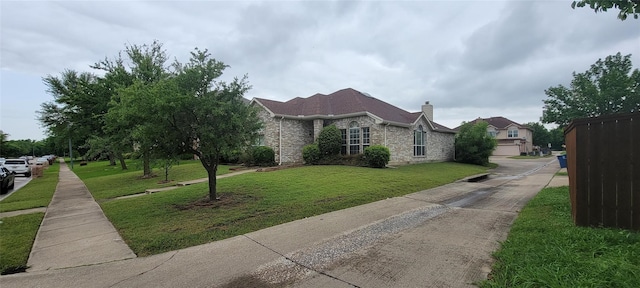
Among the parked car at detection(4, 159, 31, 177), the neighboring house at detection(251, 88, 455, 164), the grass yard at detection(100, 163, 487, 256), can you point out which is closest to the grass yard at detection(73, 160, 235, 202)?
the grass yard at detection(100, 163, 487, 256)

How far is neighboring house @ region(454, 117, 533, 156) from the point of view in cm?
5062

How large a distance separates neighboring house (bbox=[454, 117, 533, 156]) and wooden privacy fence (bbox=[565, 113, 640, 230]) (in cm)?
4962

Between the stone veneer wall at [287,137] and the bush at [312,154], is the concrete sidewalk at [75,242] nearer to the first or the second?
the bush at [312,154]

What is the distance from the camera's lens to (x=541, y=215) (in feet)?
21.2

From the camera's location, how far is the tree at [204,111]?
7.97m

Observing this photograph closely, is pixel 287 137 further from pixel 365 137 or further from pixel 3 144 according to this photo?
pixel 3 144

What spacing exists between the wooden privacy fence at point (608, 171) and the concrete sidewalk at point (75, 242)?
7857 millimetres

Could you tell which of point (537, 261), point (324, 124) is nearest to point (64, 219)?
point (537, 261)

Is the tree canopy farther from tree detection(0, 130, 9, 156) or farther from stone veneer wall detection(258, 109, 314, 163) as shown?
tree detection(0, 130, 9, 156)

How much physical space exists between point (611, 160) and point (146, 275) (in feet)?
24.7

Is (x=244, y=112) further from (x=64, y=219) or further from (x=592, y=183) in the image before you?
(x=592, y=183)

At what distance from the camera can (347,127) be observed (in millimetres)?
21406

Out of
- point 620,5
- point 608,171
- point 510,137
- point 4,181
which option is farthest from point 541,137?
point 4,181

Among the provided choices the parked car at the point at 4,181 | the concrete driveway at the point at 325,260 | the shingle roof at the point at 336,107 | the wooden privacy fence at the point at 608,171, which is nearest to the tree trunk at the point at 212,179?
the concrete driveway at the point at 325,260
